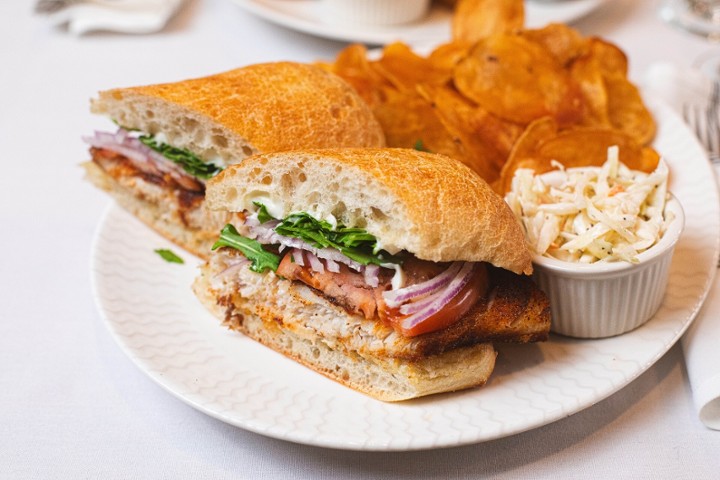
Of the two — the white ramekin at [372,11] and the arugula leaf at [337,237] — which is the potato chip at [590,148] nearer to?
the arugula leaf at [337,237]

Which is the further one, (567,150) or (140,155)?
(140,155)

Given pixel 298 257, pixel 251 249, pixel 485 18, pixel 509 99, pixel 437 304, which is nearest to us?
pixel 437 304

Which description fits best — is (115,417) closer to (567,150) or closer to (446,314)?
(446,314)

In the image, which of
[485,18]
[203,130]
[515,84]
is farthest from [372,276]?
[485,18]

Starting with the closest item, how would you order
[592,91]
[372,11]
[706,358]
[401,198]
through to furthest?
[401,198] → [706,358] → [592,91] → [372,11]

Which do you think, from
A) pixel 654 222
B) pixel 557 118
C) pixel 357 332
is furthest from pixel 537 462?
pixel 557 118

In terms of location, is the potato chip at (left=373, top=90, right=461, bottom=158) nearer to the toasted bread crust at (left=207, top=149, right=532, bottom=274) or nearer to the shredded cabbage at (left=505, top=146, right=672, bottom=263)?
the shredded cabbage at (left=505, top=146, right=672, bottom=263)
